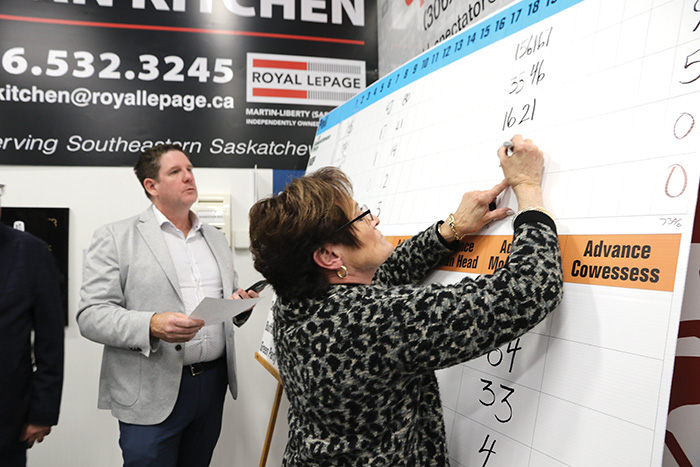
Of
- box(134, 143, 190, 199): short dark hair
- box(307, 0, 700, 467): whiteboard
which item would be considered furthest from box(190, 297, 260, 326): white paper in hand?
box(134, 143, 190, 199): short dark hair

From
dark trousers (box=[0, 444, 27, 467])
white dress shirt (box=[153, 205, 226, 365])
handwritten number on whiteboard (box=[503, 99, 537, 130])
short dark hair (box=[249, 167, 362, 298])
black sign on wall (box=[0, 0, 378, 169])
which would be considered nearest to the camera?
short dark hair (box=[249, 167, 362, 298])

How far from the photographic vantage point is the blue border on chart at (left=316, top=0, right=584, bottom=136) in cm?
107

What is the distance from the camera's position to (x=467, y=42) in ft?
4.24

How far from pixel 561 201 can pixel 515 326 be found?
0.29 metres

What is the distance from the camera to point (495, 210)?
1013mm

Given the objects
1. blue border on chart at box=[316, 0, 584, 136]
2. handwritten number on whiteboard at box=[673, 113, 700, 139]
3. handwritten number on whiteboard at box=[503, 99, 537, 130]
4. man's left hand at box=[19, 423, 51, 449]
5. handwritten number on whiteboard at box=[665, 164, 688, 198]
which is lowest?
man's left hand at box=[19, 423, 51, 449]

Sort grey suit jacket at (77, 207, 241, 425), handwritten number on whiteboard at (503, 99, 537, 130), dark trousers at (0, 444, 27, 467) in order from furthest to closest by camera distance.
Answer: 1. grey suit jacket at (77, 207, 241, 425)
2. dark trousers at (0, 444, 27, 467)
3. handwritten number on whiteboard at (503, 99, 537, 130)

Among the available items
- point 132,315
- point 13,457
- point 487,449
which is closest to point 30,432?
point 13,457

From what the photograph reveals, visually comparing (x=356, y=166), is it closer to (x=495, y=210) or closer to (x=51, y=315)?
(x=495, y=210)

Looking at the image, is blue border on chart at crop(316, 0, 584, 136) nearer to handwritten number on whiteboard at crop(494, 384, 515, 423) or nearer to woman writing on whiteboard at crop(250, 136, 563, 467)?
woman writing on whiteboard at crop(250, 136, 563, 467)

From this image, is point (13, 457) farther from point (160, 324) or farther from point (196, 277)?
point (196, 277)

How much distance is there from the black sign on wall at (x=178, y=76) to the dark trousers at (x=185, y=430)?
4.08 ft

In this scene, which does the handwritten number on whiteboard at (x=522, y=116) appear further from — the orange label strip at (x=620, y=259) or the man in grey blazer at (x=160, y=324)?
the man in grey blazer at (x=160, y=324)

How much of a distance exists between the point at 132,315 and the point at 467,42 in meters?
1.33
